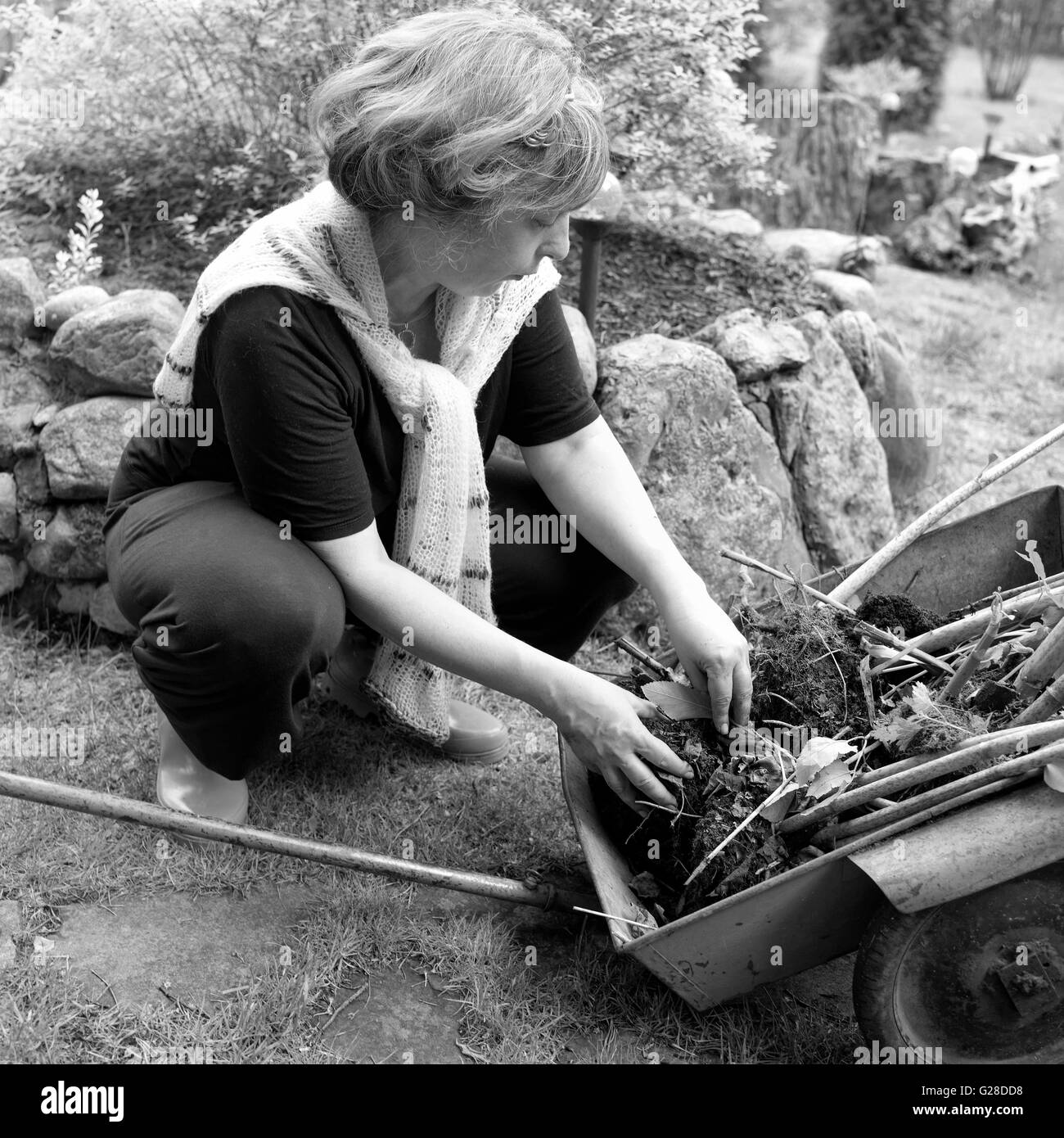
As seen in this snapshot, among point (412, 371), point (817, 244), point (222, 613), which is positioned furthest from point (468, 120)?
point (817, 244)

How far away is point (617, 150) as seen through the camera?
3.58 m

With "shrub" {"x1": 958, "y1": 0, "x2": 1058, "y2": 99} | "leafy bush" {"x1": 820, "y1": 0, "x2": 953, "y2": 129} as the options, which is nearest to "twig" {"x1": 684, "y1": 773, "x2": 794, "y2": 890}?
"leafy bush" {"x1": 820, "y1": 0, "x2": 953, "y2": 129}

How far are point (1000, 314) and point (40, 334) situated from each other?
4808 mm

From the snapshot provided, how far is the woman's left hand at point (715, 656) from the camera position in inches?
78.9

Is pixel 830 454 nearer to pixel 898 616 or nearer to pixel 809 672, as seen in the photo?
pixel 898 616

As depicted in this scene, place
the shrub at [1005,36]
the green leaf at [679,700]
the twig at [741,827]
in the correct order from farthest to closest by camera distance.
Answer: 1. the shrub at [1005,36]
2. the green leaf at [679,700]
3. the twig at [741,827]

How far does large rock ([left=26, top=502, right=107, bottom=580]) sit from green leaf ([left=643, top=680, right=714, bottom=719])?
64.7 inches

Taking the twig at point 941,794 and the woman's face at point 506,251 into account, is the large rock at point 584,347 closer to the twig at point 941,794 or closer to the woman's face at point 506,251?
the woman's face at point 506,251

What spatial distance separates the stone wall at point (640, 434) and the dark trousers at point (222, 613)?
0.78m

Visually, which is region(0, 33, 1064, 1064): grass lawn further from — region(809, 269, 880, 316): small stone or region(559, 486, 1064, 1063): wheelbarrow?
region(809, 269, 880, 316): small stone

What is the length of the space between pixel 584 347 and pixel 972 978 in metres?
1.89

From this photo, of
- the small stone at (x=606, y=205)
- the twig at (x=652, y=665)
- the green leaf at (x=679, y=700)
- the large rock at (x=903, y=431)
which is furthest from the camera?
the large rock at (x=903, y=431)

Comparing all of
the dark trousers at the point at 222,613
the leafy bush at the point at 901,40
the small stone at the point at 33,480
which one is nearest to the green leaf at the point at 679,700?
the dark trousers at the point at 222,613

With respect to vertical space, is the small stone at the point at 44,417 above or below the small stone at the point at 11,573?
above
